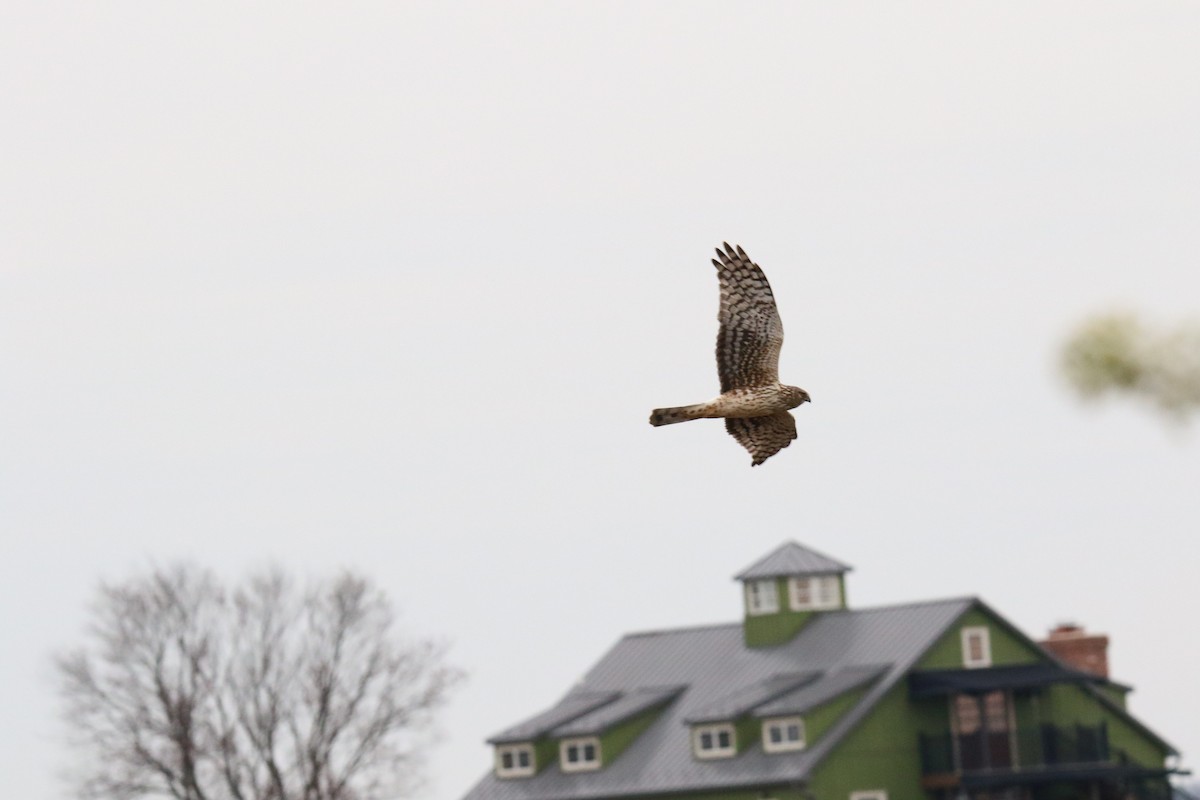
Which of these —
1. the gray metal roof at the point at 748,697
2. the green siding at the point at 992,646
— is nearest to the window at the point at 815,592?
the gray metal roof at the point at 748,697

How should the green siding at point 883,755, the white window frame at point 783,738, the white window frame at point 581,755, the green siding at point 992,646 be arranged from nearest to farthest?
the green siding at point 883,755, the white window frame at point 783,738, the white window frame at point 581,755, the green siding at point 992,646

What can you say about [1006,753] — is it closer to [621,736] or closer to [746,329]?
[621,736]

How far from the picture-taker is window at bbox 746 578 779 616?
298 feet

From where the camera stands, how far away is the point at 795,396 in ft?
99.8

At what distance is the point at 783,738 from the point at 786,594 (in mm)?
7839

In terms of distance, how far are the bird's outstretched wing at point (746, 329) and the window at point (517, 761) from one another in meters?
58.0

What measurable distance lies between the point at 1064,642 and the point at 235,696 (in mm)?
24251

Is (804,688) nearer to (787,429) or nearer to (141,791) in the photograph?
(141,791)

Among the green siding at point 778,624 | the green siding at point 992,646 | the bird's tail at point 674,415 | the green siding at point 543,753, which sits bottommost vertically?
the bird's tail at point 674,415

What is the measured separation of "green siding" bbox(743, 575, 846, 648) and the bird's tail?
6128 centimetres

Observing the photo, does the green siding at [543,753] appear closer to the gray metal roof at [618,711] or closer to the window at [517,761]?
the window at [517,761]

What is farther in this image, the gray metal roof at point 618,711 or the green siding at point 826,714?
the gray metal roof at point 618,711

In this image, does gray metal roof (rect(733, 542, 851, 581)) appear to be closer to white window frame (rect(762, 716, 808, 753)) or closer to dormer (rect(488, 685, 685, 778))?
dormer (rect(488, 685, 685, 778))

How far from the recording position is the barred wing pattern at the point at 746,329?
1197 inches
